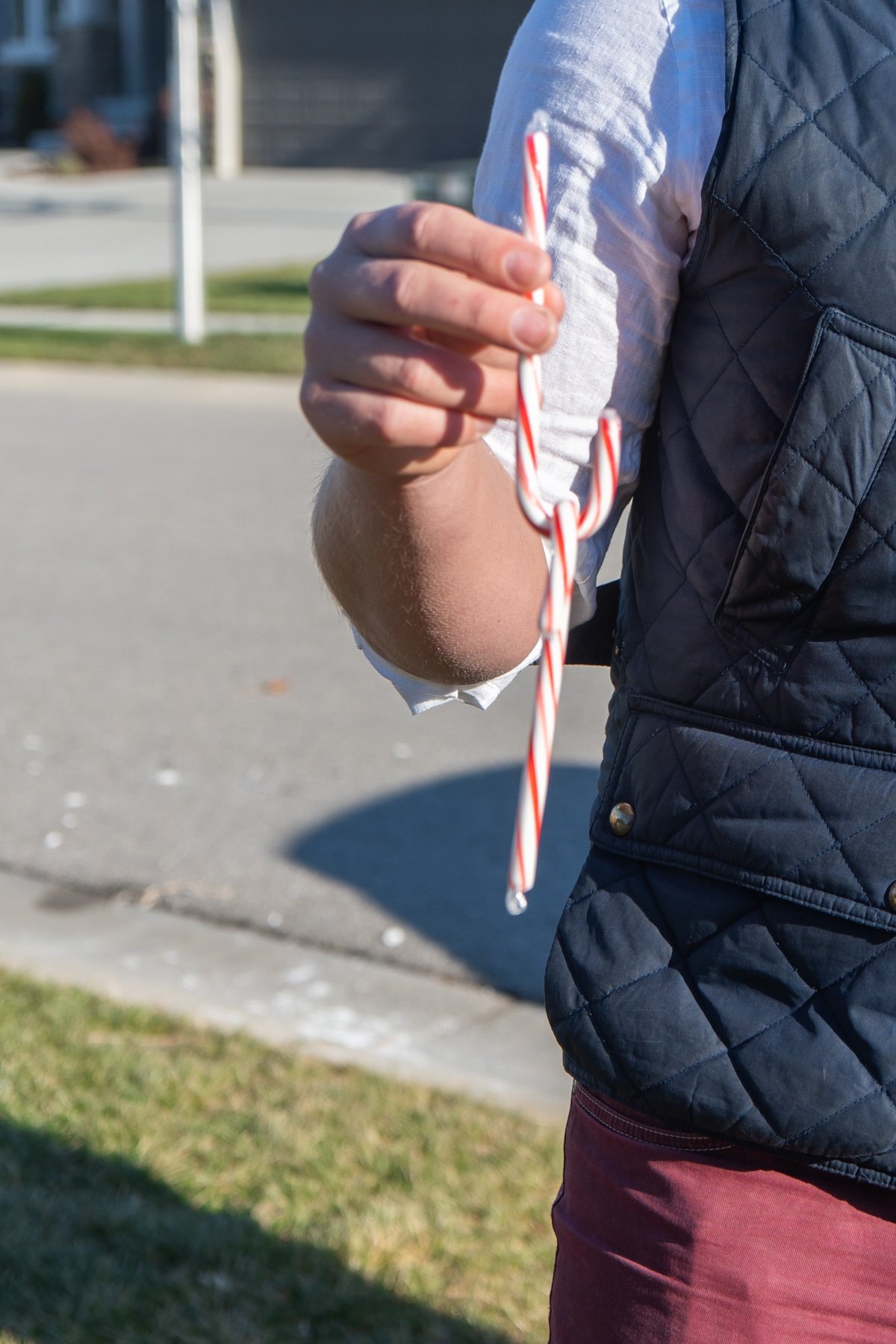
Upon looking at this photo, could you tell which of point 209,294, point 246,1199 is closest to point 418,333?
point 246,1199

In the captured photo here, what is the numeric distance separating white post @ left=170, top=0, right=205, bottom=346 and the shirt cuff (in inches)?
426

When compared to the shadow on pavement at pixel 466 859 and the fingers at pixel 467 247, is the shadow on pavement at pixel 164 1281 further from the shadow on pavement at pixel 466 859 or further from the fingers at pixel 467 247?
the fingers at pixel 467 247

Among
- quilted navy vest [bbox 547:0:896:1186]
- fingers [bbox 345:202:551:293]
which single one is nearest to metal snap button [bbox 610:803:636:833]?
quilted navy vest [bbox 547:0:896:1186]

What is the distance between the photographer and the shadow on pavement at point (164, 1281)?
2453 mm

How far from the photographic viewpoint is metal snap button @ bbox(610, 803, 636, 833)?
129cm

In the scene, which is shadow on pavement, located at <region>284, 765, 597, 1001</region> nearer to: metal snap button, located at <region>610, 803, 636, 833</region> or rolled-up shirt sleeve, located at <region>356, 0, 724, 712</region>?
metal snap button, located at <region>610, 803, 636, 833</region>

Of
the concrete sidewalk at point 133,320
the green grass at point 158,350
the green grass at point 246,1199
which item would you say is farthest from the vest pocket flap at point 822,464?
the concrete sidewalk at point 133,320

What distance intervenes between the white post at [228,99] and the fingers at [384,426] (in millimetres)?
Result: 28719

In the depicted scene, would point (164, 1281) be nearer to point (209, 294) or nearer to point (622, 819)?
point (622, 819)

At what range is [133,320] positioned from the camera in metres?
13.2

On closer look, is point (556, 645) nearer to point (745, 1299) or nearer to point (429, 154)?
Answer: point (745, 1299)

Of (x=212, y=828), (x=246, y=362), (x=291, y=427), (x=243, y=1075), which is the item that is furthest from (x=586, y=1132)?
(x=246, y=362)

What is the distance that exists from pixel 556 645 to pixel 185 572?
5.83m

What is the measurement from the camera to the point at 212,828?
436cm
